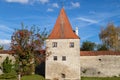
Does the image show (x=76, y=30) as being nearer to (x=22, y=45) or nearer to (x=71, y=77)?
(x=71, y=77)

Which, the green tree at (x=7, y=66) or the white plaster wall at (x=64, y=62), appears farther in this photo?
the green tree at (x=7, y=66)

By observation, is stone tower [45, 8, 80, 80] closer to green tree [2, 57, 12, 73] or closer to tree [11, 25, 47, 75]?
green tree [2, 57, 12, 73]

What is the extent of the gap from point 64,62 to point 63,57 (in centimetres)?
74

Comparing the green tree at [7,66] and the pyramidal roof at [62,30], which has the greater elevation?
the pyramidal roof at [62,30]

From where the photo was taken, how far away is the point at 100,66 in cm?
4091

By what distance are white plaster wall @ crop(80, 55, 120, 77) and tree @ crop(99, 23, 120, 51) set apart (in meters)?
17.6

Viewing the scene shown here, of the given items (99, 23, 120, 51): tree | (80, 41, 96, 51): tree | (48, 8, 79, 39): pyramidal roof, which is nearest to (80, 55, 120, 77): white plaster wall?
(48, 8, 79, 39): pyramidal roof

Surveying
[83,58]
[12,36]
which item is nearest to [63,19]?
[83,58]

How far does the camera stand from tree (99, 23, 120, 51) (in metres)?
57.9

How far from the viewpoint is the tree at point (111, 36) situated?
57.9 m

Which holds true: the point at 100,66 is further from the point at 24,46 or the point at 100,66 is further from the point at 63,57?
the point at 24,46

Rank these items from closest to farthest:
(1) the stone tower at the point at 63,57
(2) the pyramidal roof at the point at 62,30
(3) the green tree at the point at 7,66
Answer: (1) the stone tower at the point at 63,57
(2) the pyramidal roof at the point at 62,30
(3) the green tree at the point at 7,66

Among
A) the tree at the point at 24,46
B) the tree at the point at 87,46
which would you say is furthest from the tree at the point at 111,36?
the tree at the point at 24,46

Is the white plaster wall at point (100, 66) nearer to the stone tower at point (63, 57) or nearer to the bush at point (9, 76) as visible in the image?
the stone tower at point (63, 57)
